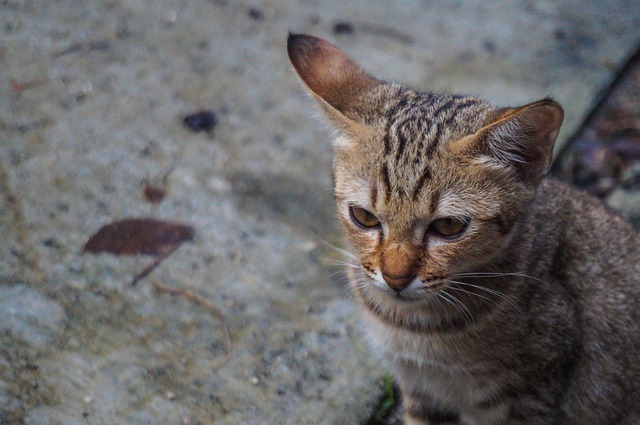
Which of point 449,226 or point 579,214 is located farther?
point 579,214

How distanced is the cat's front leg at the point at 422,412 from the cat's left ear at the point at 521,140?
1243mm

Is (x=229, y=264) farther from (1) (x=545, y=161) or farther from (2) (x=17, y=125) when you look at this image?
(1) (x=545, y=161)

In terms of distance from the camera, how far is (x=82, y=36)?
5.32 meters

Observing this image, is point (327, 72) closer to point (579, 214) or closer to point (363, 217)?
point (363, 217)

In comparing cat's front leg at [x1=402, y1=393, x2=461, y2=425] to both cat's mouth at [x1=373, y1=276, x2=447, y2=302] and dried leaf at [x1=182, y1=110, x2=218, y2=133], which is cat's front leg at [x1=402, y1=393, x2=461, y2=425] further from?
dried leaf at [x1=182, y1=110, x2=218, y2=133]

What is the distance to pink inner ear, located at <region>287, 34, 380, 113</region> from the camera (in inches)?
120

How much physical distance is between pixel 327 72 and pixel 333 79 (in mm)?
42

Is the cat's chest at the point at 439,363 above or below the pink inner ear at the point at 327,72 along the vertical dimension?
below

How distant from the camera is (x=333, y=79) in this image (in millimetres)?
3152

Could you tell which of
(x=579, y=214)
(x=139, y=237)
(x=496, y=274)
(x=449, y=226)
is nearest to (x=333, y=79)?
(x=449, y=226)

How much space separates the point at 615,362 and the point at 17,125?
11.8 feet

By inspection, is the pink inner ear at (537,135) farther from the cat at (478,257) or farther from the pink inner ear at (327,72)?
the pink inner ear at (327,72)

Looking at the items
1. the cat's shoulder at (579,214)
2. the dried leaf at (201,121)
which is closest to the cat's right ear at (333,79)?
the cat's shoulder at (579,214)

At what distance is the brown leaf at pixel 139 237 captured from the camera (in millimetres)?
3941
